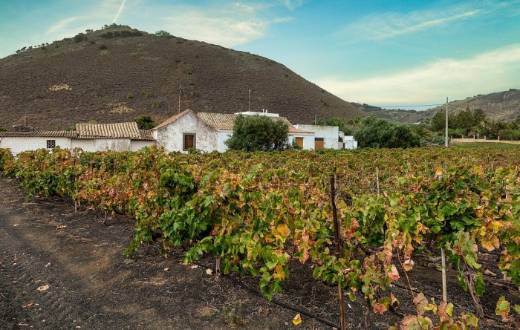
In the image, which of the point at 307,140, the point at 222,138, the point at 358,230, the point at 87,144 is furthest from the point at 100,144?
the point at 358,230

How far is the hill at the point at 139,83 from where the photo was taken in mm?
48812

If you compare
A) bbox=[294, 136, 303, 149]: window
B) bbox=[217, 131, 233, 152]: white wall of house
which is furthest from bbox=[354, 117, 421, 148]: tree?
bbox=[217, 131, 233, 152]: white wall of house

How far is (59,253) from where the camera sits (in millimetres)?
5977

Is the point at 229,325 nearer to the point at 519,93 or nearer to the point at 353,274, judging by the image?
the point at 353,274

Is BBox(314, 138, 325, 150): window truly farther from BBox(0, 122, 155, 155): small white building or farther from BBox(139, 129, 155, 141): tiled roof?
BBox(0, 122, 155, 155): small white building

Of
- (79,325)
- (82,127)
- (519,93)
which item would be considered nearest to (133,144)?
(82,127)

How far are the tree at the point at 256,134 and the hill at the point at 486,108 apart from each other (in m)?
60.2

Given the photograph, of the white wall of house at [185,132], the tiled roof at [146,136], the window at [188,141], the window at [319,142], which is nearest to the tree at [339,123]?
the window at [319,142]

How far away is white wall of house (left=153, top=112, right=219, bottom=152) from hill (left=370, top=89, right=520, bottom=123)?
6181 centimetres

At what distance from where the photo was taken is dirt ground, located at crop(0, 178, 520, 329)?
12.3 ft

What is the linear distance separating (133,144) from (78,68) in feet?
130

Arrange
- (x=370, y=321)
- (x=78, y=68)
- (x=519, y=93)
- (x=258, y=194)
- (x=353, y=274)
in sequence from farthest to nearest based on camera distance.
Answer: (x=519, y=93), (x=78, y=68), (x=258, y=194), (x=370, y=321), (x=353, y=274)

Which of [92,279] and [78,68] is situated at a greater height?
[78,68]

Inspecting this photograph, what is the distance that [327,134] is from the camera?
38.9 metres
